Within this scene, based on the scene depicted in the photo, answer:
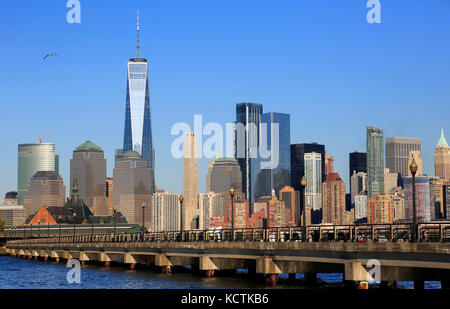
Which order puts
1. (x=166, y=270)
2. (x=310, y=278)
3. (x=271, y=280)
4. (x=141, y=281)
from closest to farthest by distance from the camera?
(x=271, y=280), (x=310, y=278), (x=141, y=281), (x=166, y=270)

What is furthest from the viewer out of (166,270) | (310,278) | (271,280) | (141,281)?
(166,270)

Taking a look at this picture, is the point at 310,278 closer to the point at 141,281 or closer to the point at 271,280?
the point at 271,280


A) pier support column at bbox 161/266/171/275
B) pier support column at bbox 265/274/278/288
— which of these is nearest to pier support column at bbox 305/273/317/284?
pier support column at bbox 265/274/278/288

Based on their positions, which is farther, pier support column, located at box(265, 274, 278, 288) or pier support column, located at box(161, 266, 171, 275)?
pier support column, located at box(161, 266, 171, 275)

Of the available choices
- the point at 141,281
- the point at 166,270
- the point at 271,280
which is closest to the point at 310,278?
the point at 271,280

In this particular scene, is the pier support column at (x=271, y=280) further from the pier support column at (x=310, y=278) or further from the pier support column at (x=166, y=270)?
the pier support column at (x=166, y=270)

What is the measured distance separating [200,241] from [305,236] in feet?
57.7

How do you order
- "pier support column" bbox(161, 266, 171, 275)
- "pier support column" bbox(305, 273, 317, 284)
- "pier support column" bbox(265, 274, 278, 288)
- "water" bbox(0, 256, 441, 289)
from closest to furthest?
1. "pier support column" bbox(265, 274, 278, 288)
2. "water" bbox(0, 256, 441, 289)
3. "pier support column" bbox(305, 273, 317, 284)
4. "pier support column" bbox(161, 266, 171, 275)

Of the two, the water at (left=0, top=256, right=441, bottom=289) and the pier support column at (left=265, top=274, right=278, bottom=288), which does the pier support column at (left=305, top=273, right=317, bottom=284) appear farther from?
the pier support column at (left=265, top=274, right=278, bottom=288)

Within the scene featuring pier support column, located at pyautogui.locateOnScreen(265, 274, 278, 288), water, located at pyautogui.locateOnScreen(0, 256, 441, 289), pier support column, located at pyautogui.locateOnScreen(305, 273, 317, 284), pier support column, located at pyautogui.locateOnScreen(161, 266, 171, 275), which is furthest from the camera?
pier support column, located at pyautogui.locateOnScreen(161, 266, 171, 275)

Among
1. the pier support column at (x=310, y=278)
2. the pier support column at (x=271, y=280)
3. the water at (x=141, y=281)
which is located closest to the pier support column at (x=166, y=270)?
the water at (x=141, y=281)
